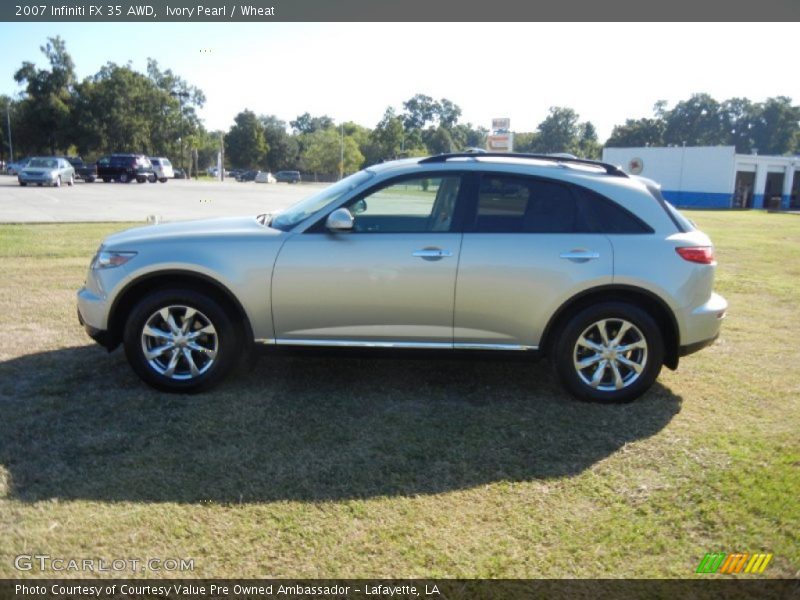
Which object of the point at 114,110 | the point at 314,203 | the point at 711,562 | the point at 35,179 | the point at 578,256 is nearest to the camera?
the point at 711,562

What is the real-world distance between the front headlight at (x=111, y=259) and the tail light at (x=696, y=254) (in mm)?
4013

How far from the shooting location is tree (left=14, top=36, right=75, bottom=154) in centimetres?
6762

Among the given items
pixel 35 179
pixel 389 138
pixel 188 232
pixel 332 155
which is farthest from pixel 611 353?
pixel 332 155

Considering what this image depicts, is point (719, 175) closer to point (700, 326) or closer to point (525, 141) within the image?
point (700, 326)

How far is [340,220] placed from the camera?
439 cm

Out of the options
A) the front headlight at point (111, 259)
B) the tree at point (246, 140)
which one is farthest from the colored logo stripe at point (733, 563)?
the tree at point (246, 140)

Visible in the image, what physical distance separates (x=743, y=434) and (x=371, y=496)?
8.73 ft

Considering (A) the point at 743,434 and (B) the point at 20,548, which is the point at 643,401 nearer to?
(A) the point at 743,434

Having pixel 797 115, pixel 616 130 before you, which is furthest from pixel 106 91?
pixel 797 115

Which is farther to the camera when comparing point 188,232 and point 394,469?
point 188,232

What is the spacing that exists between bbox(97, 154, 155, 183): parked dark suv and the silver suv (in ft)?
138

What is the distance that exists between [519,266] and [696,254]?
131 centimetres

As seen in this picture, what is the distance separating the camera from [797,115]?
12044 centimetres

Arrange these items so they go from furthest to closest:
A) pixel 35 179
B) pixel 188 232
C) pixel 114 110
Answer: pixel 114 110
pixel 35 179
pixel 188 232
